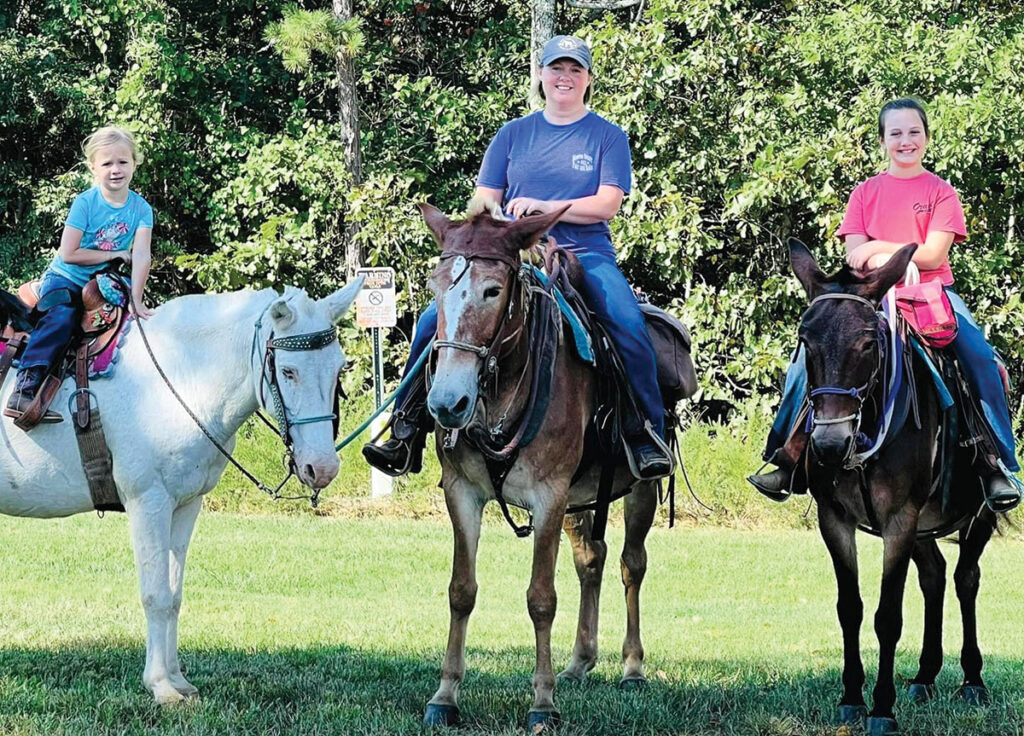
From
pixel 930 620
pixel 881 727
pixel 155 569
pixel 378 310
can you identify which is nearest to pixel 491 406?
pixel 155 569

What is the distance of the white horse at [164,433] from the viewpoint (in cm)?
672

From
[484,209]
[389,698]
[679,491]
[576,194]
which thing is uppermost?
[576,194]

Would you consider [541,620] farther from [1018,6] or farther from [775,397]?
[1018,6]

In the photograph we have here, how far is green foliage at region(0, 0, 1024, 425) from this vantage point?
19.6 meters

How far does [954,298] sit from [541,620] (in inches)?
117

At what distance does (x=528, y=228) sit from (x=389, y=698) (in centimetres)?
264

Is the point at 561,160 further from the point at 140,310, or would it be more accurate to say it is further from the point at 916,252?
the point at 140,310

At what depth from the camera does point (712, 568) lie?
14484mm

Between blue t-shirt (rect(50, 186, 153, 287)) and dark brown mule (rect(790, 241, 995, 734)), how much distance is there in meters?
3.50

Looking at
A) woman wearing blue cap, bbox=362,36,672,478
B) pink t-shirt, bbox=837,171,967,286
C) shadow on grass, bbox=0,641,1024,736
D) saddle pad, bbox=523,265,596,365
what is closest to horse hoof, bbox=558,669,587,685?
shadow on grass, bbox=0,641,1024,736

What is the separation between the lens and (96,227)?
23.4 feet

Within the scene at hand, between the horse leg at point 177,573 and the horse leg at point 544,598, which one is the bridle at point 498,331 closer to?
the horse leg at point 544,598

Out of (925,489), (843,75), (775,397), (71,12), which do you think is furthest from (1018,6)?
(925,489)

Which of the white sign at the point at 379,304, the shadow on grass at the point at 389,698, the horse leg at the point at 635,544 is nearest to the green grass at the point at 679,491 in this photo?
the white sign at the point at 379,304
